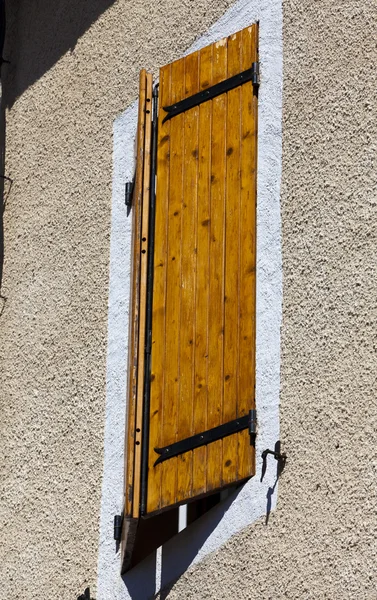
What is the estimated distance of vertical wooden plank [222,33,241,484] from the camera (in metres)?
5.55

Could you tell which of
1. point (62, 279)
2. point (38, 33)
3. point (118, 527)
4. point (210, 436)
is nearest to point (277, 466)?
point (210, 436)

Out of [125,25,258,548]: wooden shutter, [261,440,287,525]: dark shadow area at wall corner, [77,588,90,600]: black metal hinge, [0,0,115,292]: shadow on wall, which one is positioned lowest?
[77,588,90,600]: black metal hinge

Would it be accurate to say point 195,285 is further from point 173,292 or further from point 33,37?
point 33,37

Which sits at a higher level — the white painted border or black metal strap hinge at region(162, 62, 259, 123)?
black metal strap hinge at region(162, 62, 259, 123)

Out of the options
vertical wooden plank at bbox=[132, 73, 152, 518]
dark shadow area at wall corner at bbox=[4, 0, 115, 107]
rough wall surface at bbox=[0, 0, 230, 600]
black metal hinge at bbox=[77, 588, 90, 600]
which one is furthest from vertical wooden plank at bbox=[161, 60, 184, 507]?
dark shadow area at wall corner at bbox=[4, 0, 115, 107]

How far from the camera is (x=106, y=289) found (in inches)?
267

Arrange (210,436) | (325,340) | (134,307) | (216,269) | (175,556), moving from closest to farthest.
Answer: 1. (325,340)
2. (210,436)
3. (175,556)
4. (216,269)
5. (134,307)

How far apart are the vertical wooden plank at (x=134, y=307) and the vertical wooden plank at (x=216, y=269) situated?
369 millimetres

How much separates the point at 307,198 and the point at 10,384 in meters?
2.24

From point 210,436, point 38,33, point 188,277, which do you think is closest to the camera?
point 210,436

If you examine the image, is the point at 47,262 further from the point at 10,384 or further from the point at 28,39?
the point at 28,39

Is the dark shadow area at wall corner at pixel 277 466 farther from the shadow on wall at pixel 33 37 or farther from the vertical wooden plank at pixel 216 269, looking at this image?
the shadow on wall at pixel 33 37

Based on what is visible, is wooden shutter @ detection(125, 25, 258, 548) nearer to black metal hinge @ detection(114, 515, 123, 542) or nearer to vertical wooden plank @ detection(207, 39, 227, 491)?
vertical wooden plank @ detection(207, 39, 227, 491)

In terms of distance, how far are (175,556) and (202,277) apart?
1159 mm
